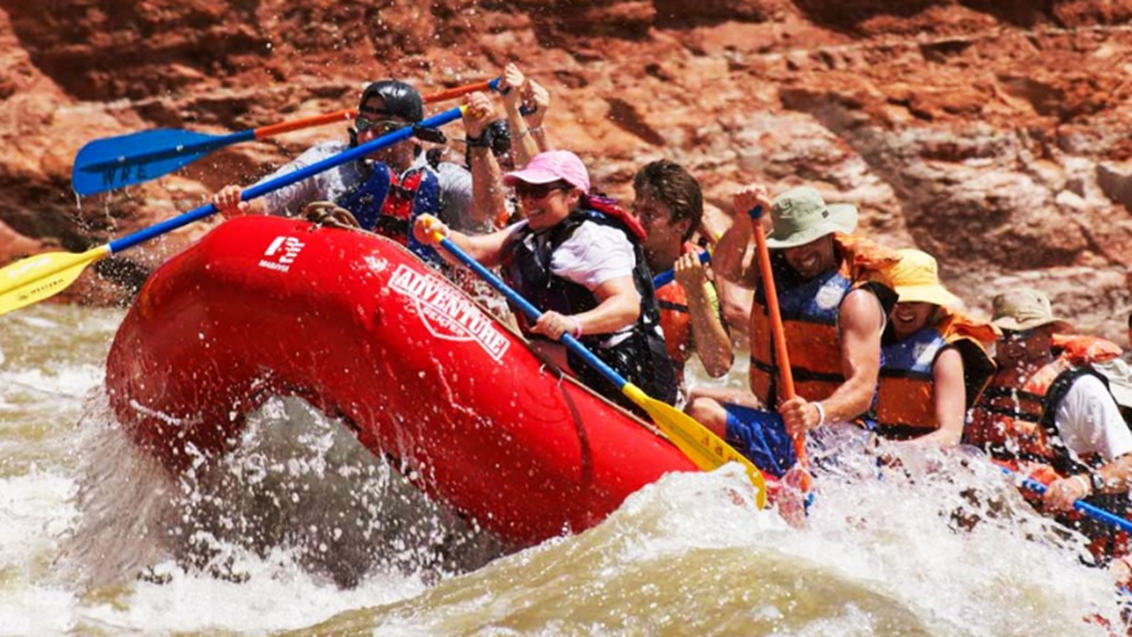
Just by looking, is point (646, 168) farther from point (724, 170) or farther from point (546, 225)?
point (724, 170)

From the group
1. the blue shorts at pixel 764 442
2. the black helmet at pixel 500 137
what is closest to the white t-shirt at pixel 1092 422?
the blue shorts at pixel 764 442

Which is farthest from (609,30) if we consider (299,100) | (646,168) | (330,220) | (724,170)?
(330,220)

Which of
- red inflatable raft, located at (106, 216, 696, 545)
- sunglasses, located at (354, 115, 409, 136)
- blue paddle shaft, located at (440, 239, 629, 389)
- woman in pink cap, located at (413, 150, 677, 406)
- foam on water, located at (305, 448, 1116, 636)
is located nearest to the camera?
foam on water, located at (305, 448, 1116, 636)

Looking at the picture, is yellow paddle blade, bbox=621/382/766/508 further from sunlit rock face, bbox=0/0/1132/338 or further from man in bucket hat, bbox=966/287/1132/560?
sunlit rock face, bbox=0/0/1132/338

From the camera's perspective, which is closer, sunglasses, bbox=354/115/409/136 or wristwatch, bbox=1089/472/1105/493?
wristwatch, bbox=1089/472/1105/493

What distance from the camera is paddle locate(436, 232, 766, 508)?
16.0ft

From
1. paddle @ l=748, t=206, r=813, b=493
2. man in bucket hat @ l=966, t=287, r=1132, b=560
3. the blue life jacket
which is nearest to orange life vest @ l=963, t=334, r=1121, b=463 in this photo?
man in bucket hat @ l=966, t=287, r=1132, b=560

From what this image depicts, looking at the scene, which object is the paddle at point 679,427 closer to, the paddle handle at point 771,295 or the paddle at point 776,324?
the paddle at point 776,324

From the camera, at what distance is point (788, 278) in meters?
5.25

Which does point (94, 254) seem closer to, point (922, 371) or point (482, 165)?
point (482, 165)

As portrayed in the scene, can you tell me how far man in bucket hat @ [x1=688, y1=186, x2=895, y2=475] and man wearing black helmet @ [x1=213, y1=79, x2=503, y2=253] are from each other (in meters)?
1.05

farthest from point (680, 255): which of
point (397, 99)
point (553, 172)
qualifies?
point (397, 99)

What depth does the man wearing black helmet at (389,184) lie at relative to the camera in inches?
230

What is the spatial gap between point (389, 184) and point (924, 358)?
200 cm
